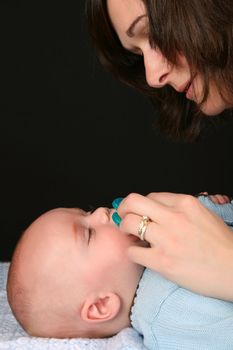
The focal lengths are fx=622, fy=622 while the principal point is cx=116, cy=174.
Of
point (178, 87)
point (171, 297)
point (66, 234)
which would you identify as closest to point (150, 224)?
point (171, 297)

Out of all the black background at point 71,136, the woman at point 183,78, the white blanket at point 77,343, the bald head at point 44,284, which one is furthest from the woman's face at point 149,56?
the black background at point 71,136

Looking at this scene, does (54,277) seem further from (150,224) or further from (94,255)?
(150,224)

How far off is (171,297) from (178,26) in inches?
23.9

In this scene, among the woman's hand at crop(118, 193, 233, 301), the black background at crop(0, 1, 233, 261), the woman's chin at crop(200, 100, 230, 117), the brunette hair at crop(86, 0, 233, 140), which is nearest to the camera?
the woman's hand at crop(118, 193, 233, 301)

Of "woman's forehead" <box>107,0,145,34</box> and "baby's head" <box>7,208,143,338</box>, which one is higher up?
"woman's forehead" <box>107,0,145,34</box>

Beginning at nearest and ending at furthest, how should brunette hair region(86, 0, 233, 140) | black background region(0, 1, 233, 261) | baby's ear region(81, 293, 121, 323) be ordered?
1. brunette hair region(86, 0, 233, 140)
2. baby's ear region(81, 293, 121, 323)
3. black background region(0, 1, 233, 261)

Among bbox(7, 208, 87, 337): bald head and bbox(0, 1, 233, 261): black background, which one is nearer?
bbox(7, 208, 87, 337): bald head

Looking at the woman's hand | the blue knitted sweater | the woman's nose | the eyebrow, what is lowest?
the blue knitted sweater


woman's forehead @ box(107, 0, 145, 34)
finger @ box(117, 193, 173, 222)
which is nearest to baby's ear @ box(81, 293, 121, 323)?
finger @ box(117, 193, 173, 222)

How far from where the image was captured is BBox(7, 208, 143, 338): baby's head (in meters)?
1.50

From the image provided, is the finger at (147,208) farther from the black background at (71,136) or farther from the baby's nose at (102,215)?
the black background at (71,136)

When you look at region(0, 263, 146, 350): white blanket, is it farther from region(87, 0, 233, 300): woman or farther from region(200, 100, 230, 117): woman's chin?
region(200, 100, 230, 117): woman's chin

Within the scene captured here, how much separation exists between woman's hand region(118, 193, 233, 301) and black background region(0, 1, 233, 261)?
1510mm

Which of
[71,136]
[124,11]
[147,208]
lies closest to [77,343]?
[147,208]
